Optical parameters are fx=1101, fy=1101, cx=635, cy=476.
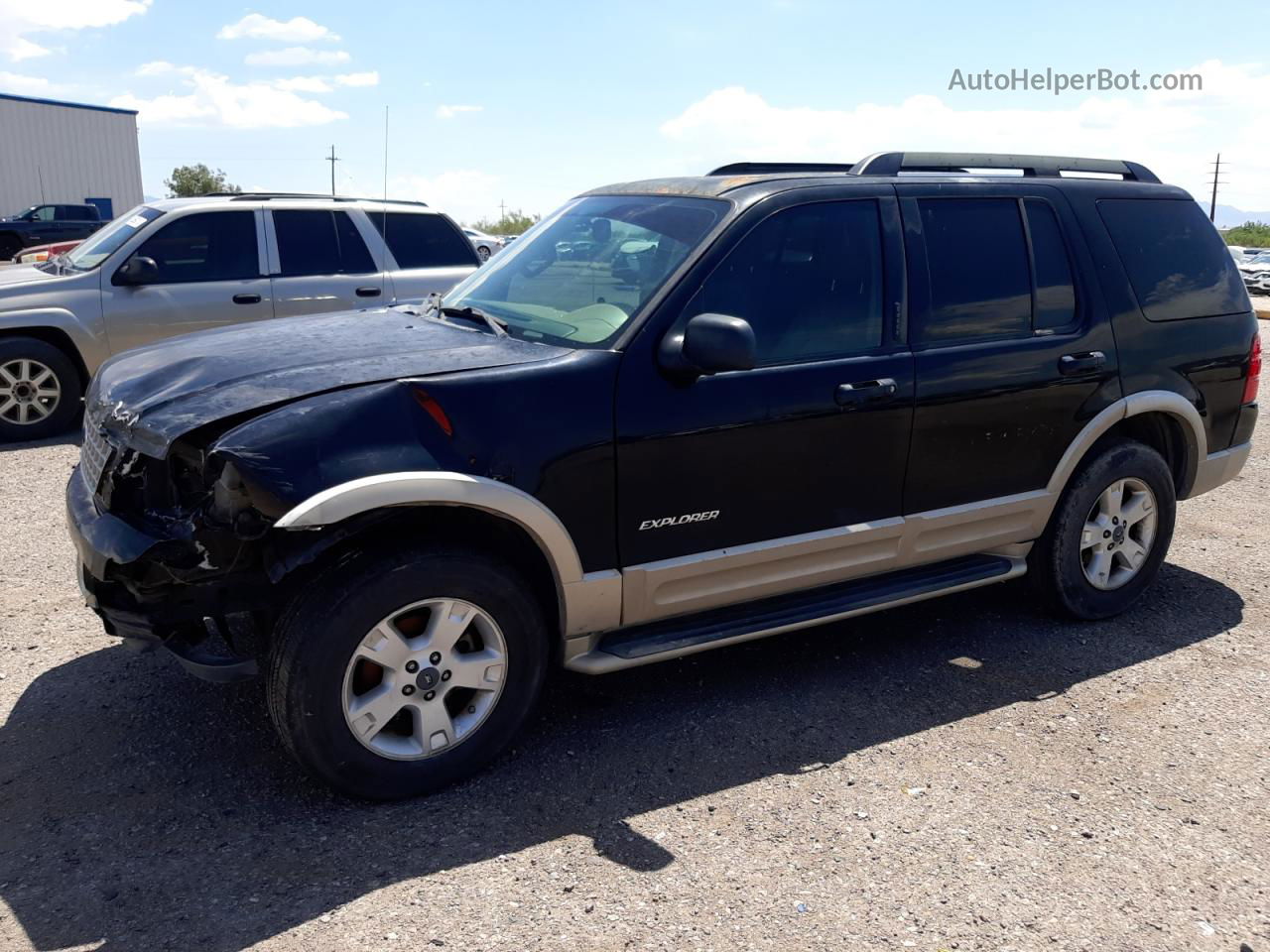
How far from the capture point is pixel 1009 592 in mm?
5566

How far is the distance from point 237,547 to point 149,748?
1021mm

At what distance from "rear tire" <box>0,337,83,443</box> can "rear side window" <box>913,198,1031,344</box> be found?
22.3 feet

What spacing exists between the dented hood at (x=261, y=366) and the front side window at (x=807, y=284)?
72cm

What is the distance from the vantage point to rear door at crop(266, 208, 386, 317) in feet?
29.0

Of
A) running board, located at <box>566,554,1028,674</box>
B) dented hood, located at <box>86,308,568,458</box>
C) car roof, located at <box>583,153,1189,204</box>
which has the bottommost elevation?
running board, located at <box>566,554,1028,674</box>

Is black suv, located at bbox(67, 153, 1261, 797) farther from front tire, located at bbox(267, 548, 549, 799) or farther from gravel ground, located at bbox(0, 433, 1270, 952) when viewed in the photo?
gravel ground, located at bbox(0, 433, 1270, 952)

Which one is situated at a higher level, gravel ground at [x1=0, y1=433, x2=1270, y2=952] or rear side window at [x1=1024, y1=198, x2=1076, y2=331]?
rear side window at [x1=1024, y1=198, x2=1076, y2=331]

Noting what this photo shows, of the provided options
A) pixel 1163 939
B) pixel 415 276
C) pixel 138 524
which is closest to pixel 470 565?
pixel 138 524

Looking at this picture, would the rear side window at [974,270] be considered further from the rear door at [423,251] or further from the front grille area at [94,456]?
the rear door at [423,251]

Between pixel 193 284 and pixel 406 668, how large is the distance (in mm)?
6315

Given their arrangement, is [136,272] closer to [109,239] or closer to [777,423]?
[109,239]

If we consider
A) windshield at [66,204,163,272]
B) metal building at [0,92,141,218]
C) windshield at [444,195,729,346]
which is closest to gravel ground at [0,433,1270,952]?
windshield at [444,195,729,346]

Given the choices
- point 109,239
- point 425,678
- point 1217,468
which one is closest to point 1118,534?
point 1217,468

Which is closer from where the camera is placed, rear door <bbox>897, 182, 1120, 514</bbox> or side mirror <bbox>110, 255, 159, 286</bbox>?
rear door <bbox>897, 182, 1120, 514</bbox>
